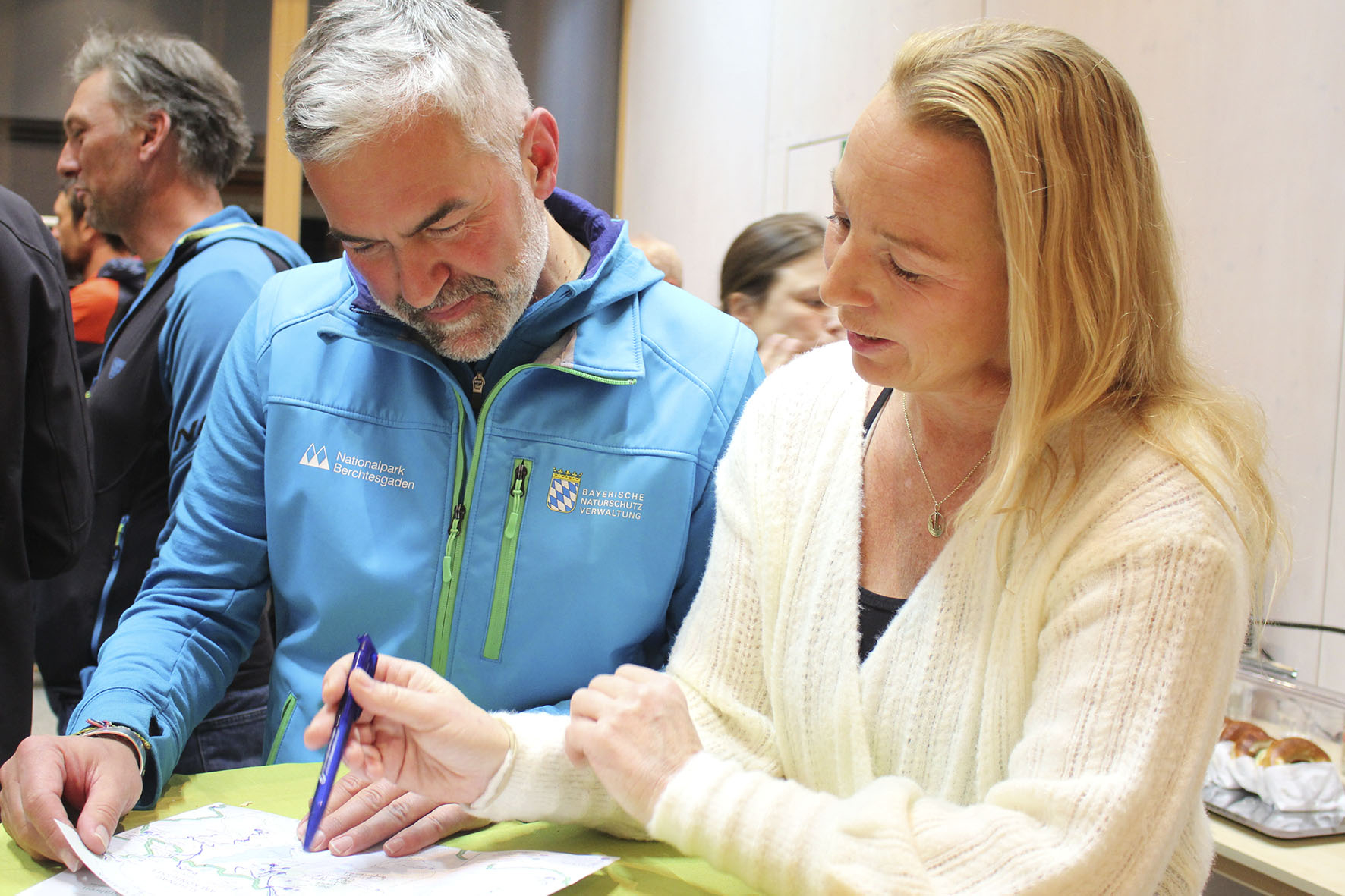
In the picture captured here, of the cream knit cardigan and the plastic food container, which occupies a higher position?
the cream knit cardigan

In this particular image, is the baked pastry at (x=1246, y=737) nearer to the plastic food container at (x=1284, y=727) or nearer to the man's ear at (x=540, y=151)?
the plastic food container at (x=1284, y=727)

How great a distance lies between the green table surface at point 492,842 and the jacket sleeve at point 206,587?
0.25 ft

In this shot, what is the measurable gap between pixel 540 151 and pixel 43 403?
39.6 inches

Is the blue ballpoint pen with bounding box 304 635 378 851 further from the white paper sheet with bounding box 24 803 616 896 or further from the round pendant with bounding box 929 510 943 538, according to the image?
the round pendant with bounding box 929 510 943 538

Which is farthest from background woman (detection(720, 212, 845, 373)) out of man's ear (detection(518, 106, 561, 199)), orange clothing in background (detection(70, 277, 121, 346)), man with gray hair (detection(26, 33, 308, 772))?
orange clothing in background (detection(70, 277, 121, 346))

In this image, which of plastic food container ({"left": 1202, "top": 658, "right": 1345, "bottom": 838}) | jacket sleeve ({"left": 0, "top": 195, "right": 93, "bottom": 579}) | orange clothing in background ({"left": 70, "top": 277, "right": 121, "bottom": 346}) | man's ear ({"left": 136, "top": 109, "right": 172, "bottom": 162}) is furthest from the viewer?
orange clothing in background ({"left": 70, "top": 277, "right": 121, "bottom": 346})

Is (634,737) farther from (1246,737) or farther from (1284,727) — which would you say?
(1284,727)

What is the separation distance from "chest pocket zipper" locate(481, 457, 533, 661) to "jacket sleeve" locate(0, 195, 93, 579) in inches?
37.4

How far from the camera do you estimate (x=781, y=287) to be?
291 centimetres

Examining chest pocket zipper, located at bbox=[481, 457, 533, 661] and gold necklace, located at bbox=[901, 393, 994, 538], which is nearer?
gold necklace, located at bbox=[901, 393, 994, 538]

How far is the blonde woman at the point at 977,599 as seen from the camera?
0.92m

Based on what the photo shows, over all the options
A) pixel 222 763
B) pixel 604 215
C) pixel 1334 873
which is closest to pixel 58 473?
pixel 222 763

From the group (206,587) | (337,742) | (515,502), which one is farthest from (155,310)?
(337,742)

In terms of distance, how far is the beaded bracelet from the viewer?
118 centimetres
